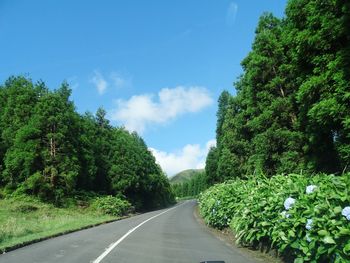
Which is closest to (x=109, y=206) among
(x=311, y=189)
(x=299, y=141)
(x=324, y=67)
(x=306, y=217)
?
(x=299, y=141)

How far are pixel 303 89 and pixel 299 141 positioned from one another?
723 centimetres

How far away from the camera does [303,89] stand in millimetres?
14211

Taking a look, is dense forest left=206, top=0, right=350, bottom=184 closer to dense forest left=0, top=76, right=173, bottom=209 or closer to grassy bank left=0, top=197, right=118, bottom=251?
grassy bank left=0, top=197, right=118, bottom=251

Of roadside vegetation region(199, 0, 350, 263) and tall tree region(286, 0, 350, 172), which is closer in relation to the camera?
roadside vegetation region(199, 0, 350, 263)

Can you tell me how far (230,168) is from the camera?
38344mm

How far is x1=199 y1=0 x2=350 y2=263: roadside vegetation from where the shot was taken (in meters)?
7.73

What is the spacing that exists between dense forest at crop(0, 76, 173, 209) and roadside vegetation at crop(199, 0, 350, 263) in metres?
24.8

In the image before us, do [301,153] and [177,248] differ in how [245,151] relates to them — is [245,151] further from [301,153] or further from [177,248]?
[177,248]

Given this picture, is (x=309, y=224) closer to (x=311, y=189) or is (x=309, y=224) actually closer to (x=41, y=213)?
(x=311, y=189)

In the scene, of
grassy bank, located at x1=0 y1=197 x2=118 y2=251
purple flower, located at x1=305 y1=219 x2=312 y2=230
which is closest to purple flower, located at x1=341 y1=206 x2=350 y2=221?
purple flower, located at x1=305 y1=219 x2=312 y2=230

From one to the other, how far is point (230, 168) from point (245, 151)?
3.17 meters

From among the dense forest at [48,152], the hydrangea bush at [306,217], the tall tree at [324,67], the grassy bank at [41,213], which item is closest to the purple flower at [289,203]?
the hydrangea bush at [306,217]

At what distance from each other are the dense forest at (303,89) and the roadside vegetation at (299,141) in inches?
1.3

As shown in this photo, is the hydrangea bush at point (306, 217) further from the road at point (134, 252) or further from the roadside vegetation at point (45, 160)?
the roadside vegetation at point (45, 160)
